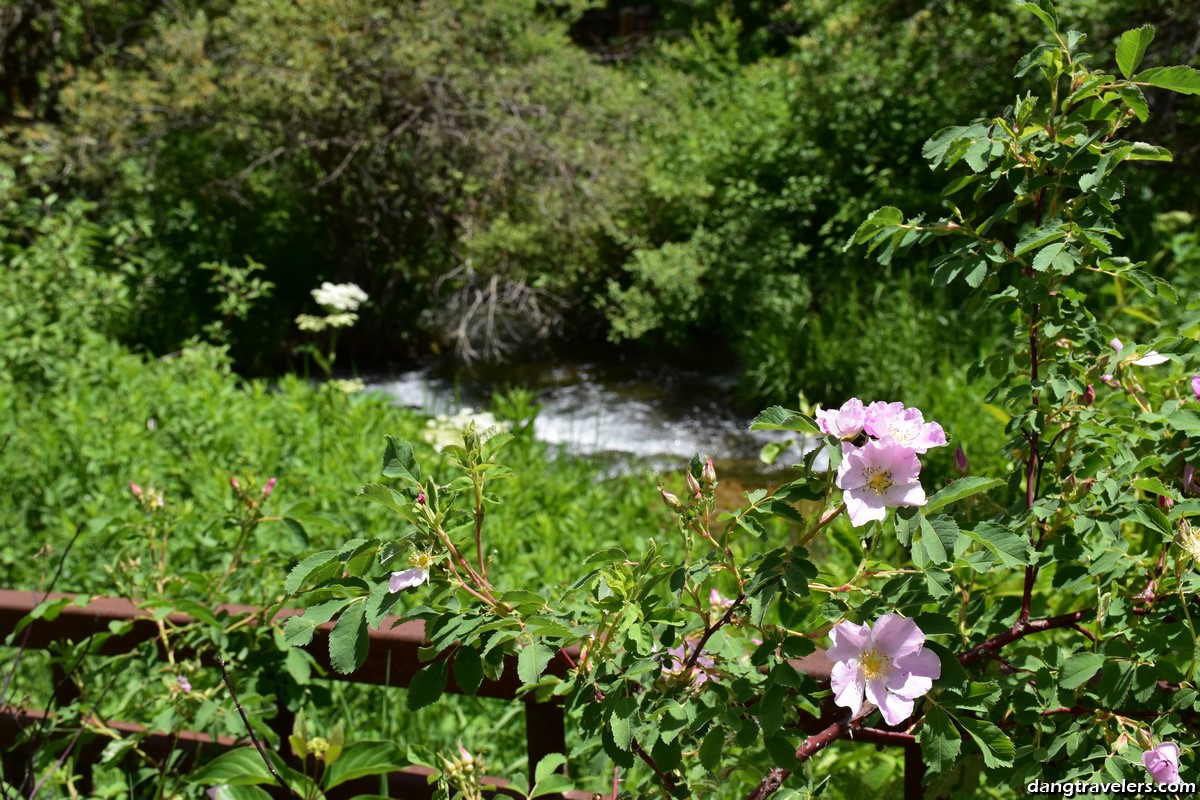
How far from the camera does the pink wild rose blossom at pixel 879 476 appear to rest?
0.87 m

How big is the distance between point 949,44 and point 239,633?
6602 millimetres

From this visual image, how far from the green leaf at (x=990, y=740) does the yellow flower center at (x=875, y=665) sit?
0.10 m

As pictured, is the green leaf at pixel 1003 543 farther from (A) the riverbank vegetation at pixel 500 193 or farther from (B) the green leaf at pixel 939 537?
(A) the riverbank vegetation at pixel 500 193

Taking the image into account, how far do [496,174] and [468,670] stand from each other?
6.69 meters

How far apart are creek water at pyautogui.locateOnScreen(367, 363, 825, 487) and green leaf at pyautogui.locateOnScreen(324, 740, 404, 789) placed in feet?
12.6

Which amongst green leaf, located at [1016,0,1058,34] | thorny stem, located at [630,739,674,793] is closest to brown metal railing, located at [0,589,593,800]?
thorny stem, located at [630,739,674,793]

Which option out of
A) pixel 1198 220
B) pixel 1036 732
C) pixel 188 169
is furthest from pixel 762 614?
pixel 188 169

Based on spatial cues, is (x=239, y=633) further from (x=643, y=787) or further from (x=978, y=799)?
(x=978, y=799)

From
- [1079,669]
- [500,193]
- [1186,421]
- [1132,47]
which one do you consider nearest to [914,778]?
[1079,669]

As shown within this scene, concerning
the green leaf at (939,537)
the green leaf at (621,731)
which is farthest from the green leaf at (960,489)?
the green leaf at (621,731)

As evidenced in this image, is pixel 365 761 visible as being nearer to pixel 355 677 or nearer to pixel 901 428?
pixel 355 677

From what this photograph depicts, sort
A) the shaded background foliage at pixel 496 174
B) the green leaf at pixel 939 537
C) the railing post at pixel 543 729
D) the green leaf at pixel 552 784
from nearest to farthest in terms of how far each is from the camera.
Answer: the green leaf at pixel 939 537 < the green leaf at pixel 552 784 < the railing post at pixel 543 729 < the shaded background foliage at pixel 496 174

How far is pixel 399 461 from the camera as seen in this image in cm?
99

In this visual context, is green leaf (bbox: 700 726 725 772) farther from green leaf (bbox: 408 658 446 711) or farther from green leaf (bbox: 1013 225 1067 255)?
green leaf (bbox: 1013 225 1067 255)
